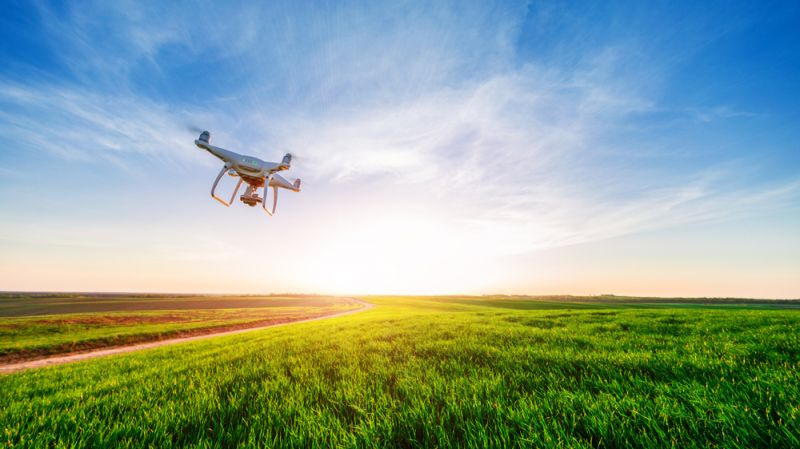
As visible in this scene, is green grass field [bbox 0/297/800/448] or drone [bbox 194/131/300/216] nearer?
green grass field [bbox 0/297/800/448]

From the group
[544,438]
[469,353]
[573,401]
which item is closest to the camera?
[544,438]

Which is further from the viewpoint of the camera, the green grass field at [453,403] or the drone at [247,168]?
the drone at [247,168]

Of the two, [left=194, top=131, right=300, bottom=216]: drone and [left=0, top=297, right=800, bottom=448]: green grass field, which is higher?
[left=194, top=131, right=300, bottom=216]: drone

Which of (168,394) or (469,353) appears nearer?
(168,394)

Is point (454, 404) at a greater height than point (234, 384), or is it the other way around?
point (454, 404)

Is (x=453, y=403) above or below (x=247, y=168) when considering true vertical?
below

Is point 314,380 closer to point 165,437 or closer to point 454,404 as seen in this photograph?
point 165,437

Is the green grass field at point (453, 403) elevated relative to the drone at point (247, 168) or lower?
lower

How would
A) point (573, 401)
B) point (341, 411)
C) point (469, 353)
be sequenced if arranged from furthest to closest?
point (469, 353) → point (341, 411) → point (573, 401)

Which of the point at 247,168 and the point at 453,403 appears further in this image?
the point at 247,168

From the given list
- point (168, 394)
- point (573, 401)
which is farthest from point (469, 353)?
point (168, 394)

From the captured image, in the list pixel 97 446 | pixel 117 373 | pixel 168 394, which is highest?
pixel 97 446
